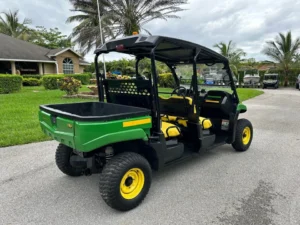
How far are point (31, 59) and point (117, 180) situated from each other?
2131 centimetres

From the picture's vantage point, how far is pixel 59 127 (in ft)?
8.20

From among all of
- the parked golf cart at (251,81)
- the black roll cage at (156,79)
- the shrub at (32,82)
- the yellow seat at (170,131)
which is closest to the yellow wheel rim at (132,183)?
the black roll cage at (156,79)

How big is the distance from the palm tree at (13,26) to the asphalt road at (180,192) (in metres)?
35.3

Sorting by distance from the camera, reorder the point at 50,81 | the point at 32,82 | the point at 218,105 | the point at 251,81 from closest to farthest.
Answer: the point at 218,105
the point at 50,81
the point at 32,82
the point at 251,81

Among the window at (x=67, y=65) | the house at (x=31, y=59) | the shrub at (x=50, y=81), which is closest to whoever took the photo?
the shrub at (x=50, y=81)

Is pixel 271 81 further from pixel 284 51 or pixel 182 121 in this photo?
pixel 182 121

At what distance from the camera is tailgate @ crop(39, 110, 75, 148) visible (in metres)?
2.30

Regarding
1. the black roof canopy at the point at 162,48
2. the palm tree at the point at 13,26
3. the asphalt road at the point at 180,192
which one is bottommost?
the asphalt road at the point at 180,192

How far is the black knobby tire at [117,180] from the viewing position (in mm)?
2348

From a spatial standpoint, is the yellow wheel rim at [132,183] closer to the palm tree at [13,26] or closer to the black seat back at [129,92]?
the black seat back at [129,92]

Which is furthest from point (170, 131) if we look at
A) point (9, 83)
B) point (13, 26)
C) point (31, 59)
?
point (13, 26)

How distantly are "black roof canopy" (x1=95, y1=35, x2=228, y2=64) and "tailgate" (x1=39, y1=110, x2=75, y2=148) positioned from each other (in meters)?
1.14

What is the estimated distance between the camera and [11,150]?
4367 mm

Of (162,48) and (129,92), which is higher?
(162,48)
